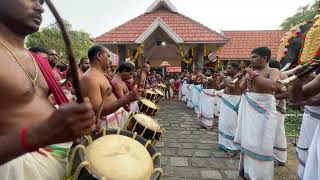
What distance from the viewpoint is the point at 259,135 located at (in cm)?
439

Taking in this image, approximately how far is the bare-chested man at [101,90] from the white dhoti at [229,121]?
→ 9.59 ft

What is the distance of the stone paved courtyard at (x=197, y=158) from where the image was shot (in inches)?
195

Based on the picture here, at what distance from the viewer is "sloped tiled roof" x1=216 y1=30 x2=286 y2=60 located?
76.2 ft

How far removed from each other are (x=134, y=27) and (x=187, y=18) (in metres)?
3.27

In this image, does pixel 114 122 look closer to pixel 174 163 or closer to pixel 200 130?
pixel 174 163

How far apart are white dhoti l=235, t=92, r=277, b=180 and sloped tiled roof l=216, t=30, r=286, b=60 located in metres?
18.6

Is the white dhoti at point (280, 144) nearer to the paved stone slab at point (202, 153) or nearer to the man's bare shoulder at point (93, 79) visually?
the paved stone slab at point (202, 153)

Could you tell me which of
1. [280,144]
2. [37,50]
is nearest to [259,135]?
[280,144]

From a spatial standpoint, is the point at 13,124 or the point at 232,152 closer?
the point at 13,124

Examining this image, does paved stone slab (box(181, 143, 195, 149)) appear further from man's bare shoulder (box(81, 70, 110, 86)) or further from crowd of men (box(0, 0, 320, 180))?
man's bare shoulder (box(81, 70, 110, 86))

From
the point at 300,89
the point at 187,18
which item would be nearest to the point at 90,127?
the point at 300,89

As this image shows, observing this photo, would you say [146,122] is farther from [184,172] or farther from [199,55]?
[199,55]

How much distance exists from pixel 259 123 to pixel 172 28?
42.1 feet

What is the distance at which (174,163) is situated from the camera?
552 centimetres
